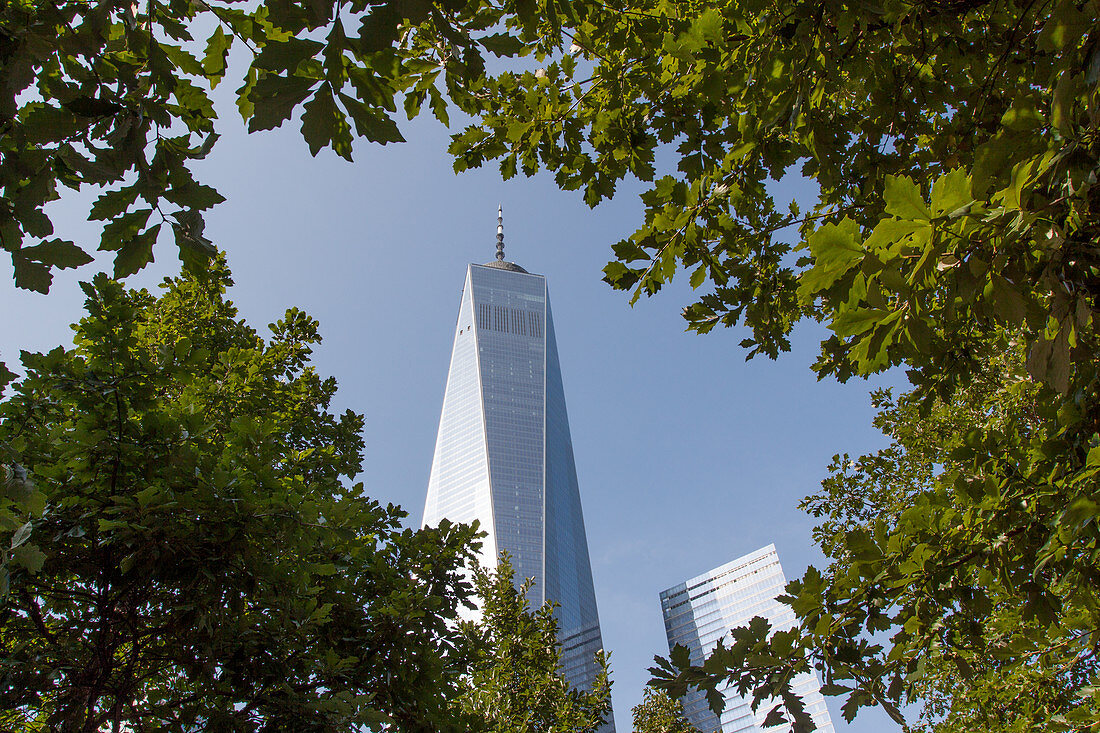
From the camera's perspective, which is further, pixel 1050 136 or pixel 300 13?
pixel 1050 136

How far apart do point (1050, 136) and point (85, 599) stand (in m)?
5.56

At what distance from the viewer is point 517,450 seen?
3846 inches

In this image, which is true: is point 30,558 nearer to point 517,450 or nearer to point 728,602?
point 517,450

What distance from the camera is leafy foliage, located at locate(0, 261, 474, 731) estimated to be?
3.75 m

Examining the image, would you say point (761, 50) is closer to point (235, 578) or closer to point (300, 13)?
point (300, 13)

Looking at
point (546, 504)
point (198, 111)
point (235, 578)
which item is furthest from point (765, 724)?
point (546, 504)

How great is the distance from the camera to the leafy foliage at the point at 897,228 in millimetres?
1381

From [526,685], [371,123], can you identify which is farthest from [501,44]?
[526,685]

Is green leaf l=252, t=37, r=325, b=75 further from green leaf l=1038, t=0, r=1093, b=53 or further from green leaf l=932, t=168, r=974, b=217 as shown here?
green leaf l=1038, t=0, r=1093, b=53

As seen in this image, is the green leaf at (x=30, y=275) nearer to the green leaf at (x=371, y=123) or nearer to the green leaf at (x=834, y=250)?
the green leaf at (x=371, y=123)

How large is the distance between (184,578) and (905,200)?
14.4 feet

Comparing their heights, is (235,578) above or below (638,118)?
below

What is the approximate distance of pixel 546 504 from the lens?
9419 cm

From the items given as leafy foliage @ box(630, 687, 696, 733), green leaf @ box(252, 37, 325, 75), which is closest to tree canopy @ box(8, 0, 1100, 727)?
green leaf @ box(252, 37, 325, 75)
